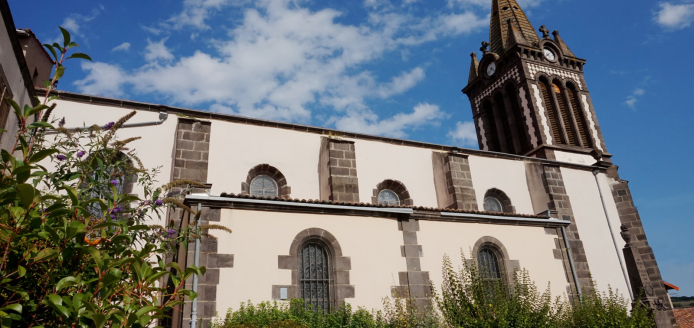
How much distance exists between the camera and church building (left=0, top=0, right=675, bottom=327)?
31.1 ft

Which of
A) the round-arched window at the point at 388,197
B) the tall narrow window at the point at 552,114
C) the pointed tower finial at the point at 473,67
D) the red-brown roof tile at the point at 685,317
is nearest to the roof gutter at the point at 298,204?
the round-arched window at the point at 388,197

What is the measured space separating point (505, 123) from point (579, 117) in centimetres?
359

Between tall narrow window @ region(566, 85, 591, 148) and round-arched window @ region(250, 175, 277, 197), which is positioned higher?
tall narrow window @ region(566, 85, 591, 148)

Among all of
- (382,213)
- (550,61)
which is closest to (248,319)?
(382,213)

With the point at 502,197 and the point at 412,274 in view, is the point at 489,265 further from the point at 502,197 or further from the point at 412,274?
the point at 502,197

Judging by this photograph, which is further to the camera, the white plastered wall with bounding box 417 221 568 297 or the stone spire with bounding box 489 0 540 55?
the stone spire with bounding box 489 0 540 55

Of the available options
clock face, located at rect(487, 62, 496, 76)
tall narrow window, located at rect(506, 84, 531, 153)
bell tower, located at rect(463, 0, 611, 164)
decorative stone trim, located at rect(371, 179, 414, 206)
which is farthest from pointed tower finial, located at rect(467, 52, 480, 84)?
decorative stone trim, located at rect(371, 179, 414, 206)

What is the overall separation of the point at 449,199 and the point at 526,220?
11.8 ft

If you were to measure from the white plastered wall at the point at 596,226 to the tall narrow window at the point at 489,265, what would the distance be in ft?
20.8

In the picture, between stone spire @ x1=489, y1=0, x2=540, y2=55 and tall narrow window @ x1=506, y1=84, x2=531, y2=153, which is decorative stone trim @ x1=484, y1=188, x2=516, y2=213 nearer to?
tall narrow window @ x1=506, y1=84, x2=531, y2=153

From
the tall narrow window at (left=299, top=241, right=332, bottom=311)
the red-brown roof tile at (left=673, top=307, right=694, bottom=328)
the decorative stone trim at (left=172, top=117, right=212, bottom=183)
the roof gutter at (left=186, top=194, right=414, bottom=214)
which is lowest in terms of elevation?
the red-brown roof tile at (left=673, top=307, right=694, bottom=328)

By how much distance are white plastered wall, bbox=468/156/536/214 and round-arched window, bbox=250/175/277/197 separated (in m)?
7.37

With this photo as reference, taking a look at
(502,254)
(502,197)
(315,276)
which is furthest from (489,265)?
(502,197)

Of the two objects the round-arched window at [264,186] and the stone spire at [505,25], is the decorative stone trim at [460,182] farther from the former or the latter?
the stone spire at [505,25]
